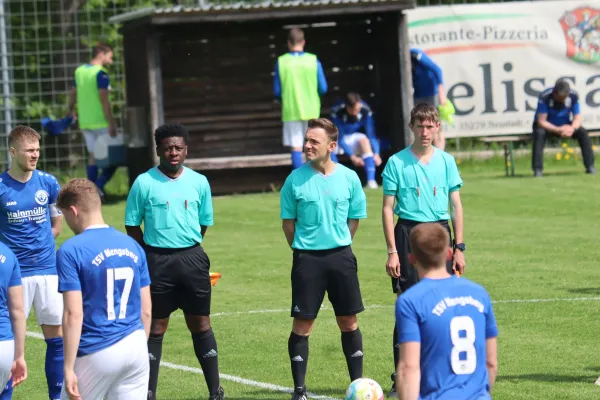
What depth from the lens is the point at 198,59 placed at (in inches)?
897

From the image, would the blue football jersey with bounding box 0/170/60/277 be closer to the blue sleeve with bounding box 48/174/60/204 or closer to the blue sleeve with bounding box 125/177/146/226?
the blue sleeve with bounding box 48/174/60/204

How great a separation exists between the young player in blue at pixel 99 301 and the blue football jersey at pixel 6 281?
0.39 metres

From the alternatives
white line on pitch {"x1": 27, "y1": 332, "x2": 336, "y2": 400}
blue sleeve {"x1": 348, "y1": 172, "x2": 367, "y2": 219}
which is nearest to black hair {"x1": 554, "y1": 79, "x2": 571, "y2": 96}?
white line on pitch {"x1": 27, "y1": 332, "x2": 336, "y2": 400}

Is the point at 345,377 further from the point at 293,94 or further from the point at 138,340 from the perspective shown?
the point at 293,94

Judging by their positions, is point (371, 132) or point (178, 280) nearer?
point (178, 280)

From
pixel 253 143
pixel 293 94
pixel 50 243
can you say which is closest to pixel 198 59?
pixel 253 143

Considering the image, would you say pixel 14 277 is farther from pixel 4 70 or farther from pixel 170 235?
pixel 4 70

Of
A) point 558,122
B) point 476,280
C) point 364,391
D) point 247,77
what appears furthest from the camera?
point 247,77

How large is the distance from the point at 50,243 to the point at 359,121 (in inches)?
468

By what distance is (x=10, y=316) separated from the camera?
23.7 ft

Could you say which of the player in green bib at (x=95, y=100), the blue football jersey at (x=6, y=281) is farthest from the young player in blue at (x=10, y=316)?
the player in green bib at (x=95, y=100)

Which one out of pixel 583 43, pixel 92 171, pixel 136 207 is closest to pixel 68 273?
pixel 136 207

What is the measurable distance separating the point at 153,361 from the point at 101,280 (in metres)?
2.40

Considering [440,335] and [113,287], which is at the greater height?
[113,287]
